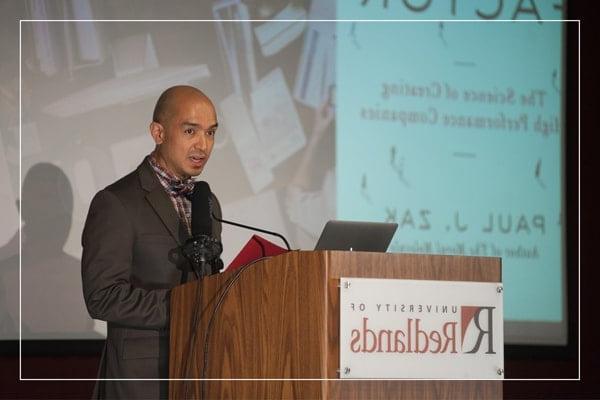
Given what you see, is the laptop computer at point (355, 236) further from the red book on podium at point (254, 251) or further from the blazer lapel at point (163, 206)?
the blazer lapel at point (163, 206)

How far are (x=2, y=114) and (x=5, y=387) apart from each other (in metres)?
1.23

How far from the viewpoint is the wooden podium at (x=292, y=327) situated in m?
2.12

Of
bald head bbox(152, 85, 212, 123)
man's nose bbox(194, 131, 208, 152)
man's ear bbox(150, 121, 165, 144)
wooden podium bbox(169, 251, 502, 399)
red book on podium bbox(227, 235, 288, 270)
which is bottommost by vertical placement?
Result: wooden podium bbox(169, 251, 502, 399)

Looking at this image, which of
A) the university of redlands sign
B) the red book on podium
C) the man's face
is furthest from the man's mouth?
the university of redlands sign

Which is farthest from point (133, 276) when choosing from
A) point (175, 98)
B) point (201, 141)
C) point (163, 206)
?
point (175, 98)

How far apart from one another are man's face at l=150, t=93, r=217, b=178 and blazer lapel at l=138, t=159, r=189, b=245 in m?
0.08

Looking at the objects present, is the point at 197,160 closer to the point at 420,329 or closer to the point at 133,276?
the point at 133,276

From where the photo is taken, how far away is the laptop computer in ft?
8.09

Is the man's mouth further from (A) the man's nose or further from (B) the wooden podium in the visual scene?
(B) the wooden podium

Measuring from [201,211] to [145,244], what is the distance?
0.28m

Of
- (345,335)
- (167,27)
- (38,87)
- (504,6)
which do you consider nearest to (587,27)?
(504,6)

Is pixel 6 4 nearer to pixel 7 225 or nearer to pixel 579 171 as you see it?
pixel 7 225

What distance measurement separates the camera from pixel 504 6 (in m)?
4.95

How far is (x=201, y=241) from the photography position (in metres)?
2.71
